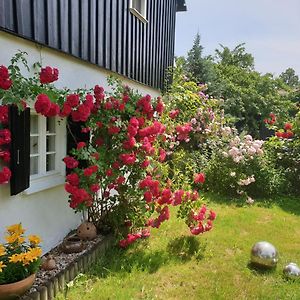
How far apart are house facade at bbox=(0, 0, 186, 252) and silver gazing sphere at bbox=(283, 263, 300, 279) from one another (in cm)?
306

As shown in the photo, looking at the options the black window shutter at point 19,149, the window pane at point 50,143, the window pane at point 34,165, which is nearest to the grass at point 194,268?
the black window shutter at point 19,149

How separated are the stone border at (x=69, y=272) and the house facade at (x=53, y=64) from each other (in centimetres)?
58

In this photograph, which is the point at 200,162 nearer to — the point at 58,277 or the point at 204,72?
the point at 58,277

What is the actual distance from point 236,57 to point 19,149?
1091 inches

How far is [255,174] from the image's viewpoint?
7703 mm

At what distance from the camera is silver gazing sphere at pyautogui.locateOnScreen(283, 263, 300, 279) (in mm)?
3927

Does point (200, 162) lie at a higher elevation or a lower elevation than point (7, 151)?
lower

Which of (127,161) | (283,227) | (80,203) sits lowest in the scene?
(283,227)

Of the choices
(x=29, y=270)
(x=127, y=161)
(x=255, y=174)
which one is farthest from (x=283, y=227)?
(x=29, y=270)

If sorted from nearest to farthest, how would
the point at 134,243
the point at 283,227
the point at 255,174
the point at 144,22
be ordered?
the point at 134,243, the point at 283,227, the point at 144,22, the point at 255,174

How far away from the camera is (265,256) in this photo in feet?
13.4

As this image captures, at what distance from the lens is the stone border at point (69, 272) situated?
10.2ft

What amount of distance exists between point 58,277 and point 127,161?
5.35 feet

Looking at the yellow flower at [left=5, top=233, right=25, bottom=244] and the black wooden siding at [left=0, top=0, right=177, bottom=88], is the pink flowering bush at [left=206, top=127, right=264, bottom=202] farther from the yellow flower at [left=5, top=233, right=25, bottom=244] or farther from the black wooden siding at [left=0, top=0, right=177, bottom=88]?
the yellow flower at [left=5, top=233, right=25, bottom=244]
